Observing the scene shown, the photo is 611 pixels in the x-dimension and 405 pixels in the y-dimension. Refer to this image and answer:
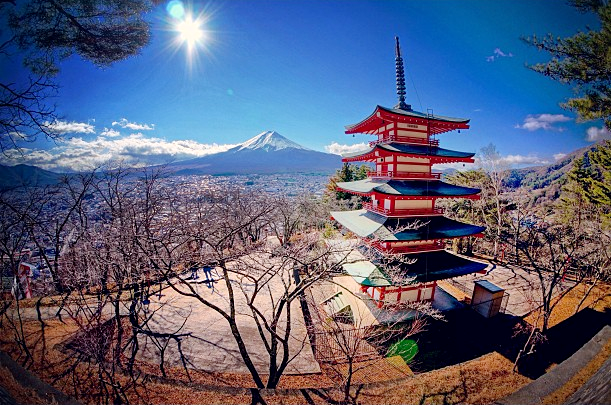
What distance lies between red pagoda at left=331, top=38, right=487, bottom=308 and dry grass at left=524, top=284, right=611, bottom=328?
3084mm

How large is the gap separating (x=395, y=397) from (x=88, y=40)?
468 inches

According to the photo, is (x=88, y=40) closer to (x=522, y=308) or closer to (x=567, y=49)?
(x=567, y=49)

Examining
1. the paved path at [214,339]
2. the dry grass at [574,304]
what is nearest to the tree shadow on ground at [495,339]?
the dry grass at [574,304]

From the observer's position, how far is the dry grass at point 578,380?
5336 mm

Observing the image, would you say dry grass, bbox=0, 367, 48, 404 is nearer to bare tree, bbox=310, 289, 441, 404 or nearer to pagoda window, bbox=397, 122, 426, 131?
bare tree, bbox=310, 289, 441, 404

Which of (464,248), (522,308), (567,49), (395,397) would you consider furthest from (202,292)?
(464,248)

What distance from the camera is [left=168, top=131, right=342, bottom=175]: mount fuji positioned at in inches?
2404

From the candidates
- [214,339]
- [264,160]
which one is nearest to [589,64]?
[214,339]

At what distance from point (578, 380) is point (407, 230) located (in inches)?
229

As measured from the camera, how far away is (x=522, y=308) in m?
10.5

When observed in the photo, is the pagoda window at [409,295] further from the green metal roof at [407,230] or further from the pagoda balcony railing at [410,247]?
the green metal roof at [407,230]

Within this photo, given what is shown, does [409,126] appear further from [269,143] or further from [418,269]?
[269,143]

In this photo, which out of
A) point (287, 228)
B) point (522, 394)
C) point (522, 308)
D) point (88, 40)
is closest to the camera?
point (88, 40)

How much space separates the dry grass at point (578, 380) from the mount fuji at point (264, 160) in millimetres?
55908
